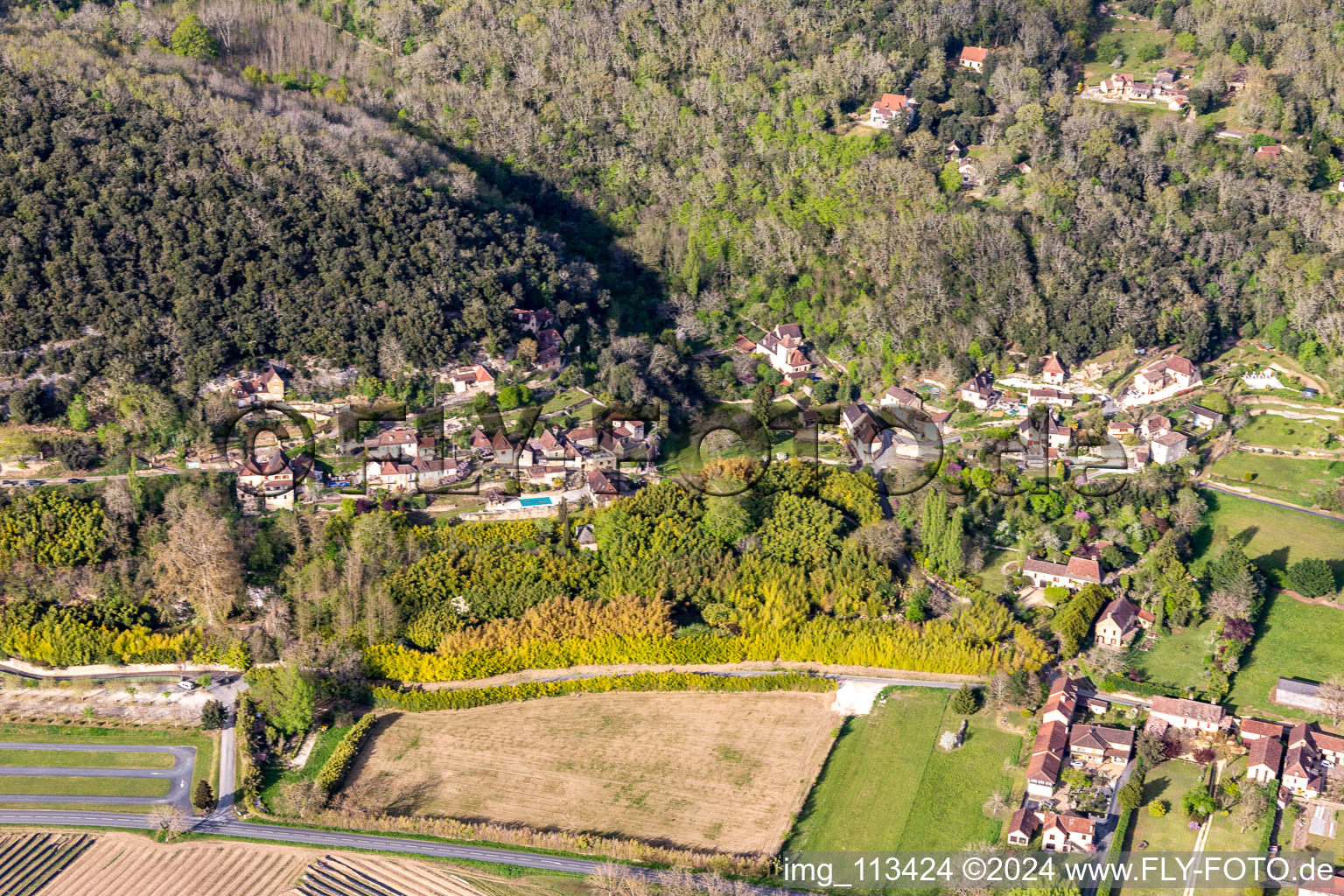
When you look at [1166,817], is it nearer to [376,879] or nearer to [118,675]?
[376,879]

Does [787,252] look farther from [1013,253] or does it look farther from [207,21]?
[207,21]

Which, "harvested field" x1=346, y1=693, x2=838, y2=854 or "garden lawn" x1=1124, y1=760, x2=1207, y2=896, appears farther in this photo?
"harvested field" x1=346, y1=693, x2=838, y2=854

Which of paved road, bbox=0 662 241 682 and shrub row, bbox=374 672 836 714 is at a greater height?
paved road, bbox=0 662 241 682

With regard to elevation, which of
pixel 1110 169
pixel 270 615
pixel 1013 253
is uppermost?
pixel 1110 169

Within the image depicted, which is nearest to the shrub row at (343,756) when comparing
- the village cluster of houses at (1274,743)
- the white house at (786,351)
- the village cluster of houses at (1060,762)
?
the village cluster of houses at (1060,762)

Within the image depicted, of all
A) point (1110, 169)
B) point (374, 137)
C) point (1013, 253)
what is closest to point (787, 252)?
point (1013, 253)

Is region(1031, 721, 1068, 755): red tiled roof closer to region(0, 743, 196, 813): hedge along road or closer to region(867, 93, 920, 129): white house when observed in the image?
region(0, 743, 196, 813): hedge along road

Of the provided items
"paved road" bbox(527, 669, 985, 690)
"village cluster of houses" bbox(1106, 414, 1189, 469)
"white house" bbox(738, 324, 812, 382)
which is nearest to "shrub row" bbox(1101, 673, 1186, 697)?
"paved road" bbox(527, 669, 985, 690)
